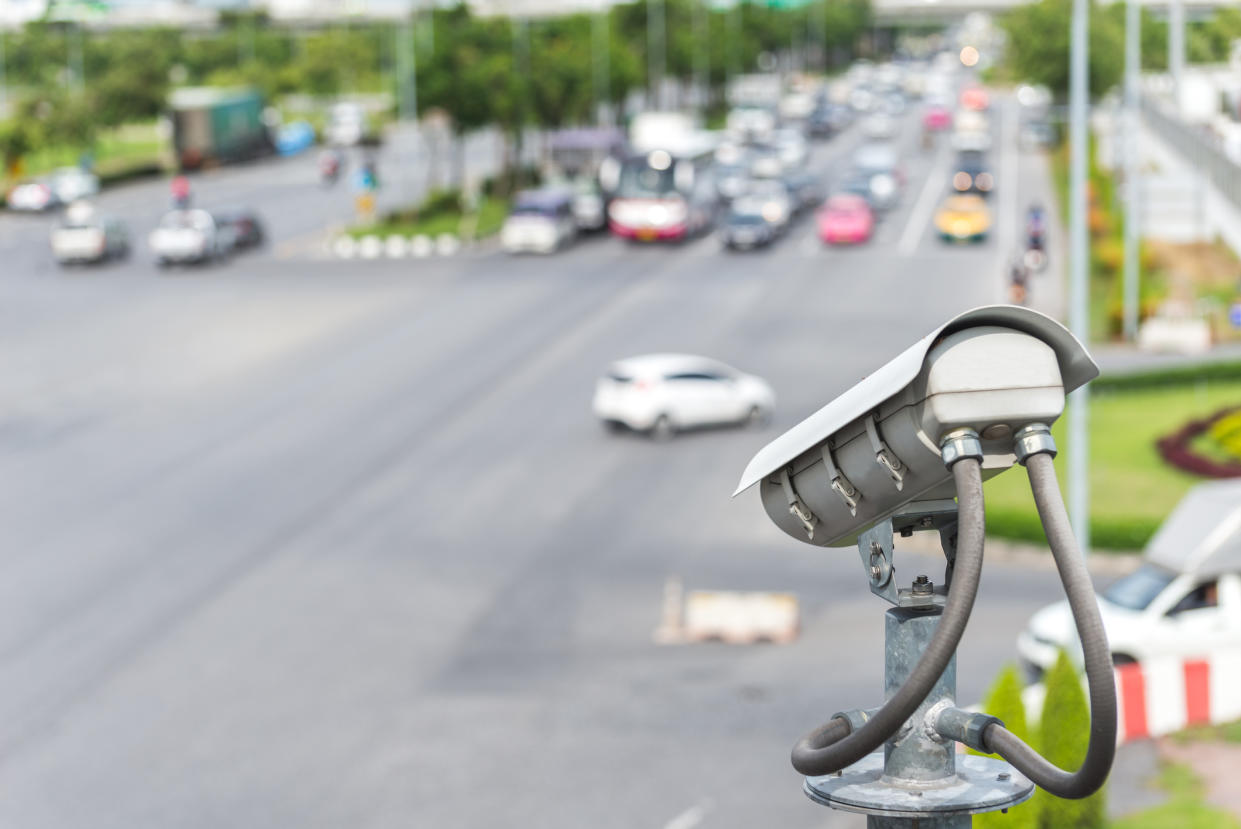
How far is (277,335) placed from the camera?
1533 inches

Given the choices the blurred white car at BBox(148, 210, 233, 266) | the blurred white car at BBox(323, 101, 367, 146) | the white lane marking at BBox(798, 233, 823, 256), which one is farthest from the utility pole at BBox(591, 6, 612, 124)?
the blurred white car at BBox(148, 210, 233, 266)

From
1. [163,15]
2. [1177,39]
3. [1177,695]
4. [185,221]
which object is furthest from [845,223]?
[163,15]

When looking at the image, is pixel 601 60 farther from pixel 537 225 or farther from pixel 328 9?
pixel 328 9

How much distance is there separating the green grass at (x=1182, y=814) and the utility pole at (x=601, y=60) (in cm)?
5991

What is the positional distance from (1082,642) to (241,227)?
49.7 meters

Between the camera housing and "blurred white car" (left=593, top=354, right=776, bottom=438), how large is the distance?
2576 centimetres

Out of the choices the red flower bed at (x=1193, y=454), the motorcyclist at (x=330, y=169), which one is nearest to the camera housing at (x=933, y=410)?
the red flower bed at (x=1193, y=454)

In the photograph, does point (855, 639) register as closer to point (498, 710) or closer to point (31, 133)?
point (498, 710)

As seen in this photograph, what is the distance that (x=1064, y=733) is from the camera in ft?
44.0

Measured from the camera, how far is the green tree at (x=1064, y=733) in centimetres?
1338

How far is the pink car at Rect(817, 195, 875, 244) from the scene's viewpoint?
5212 centimetres

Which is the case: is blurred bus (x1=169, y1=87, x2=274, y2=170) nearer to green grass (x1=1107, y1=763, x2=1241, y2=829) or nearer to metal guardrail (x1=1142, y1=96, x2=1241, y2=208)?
metal guardrail (x1=1142, y1=96, x2=1241, y2=208)

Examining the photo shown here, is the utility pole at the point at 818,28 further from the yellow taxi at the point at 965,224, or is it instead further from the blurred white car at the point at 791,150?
the yellow taxi at the point at 965,224

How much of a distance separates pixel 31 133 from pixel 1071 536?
231 feet
